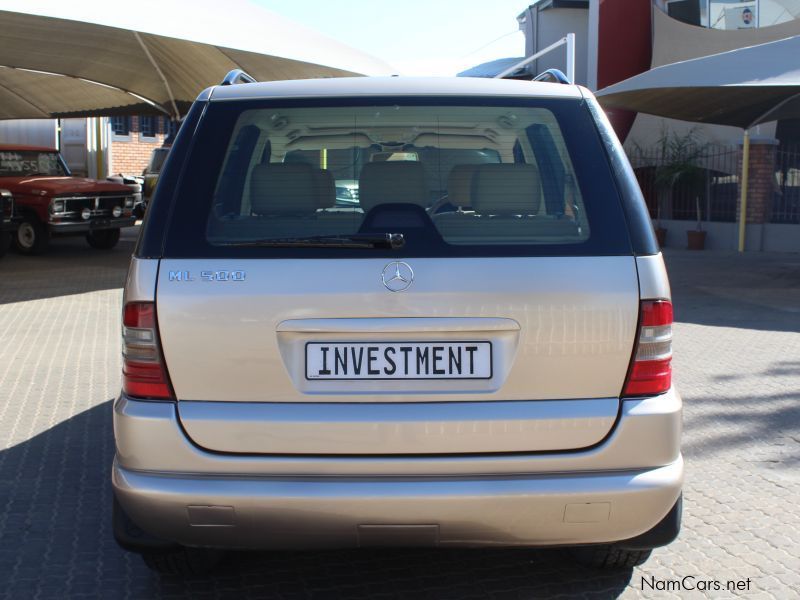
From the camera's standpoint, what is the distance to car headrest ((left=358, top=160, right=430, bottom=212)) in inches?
121

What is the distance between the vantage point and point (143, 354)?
116 inches

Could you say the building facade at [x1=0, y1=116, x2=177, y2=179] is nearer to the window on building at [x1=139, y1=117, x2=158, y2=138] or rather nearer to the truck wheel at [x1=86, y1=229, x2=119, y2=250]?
the window on building at [x1=139, y1=117, x2=158, y2=138]

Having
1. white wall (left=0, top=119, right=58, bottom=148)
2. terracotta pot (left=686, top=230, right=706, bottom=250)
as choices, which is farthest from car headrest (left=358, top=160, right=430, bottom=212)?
white wall (left=0, top=119, right=58, bottom=148)

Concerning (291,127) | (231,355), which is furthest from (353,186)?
(231,355)

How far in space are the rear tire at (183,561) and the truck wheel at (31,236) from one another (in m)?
13.8

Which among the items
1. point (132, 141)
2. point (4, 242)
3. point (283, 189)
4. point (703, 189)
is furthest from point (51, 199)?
point (132, 141)

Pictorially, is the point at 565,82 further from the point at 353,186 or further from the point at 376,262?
the point at 376,262

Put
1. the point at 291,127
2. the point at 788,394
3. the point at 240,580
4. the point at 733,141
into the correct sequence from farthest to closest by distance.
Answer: the point at 733,141
the point at 788,394
the point at 240,580
the point at 291,127

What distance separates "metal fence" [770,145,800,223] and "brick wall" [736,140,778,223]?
9cm

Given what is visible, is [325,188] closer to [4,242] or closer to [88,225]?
[4,242]

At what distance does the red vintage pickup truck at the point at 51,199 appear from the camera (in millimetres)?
16219

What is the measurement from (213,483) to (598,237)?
134 cm

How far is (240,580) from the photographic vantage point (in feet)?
11.9

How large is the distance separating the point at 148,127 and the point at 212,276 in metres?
32.5
